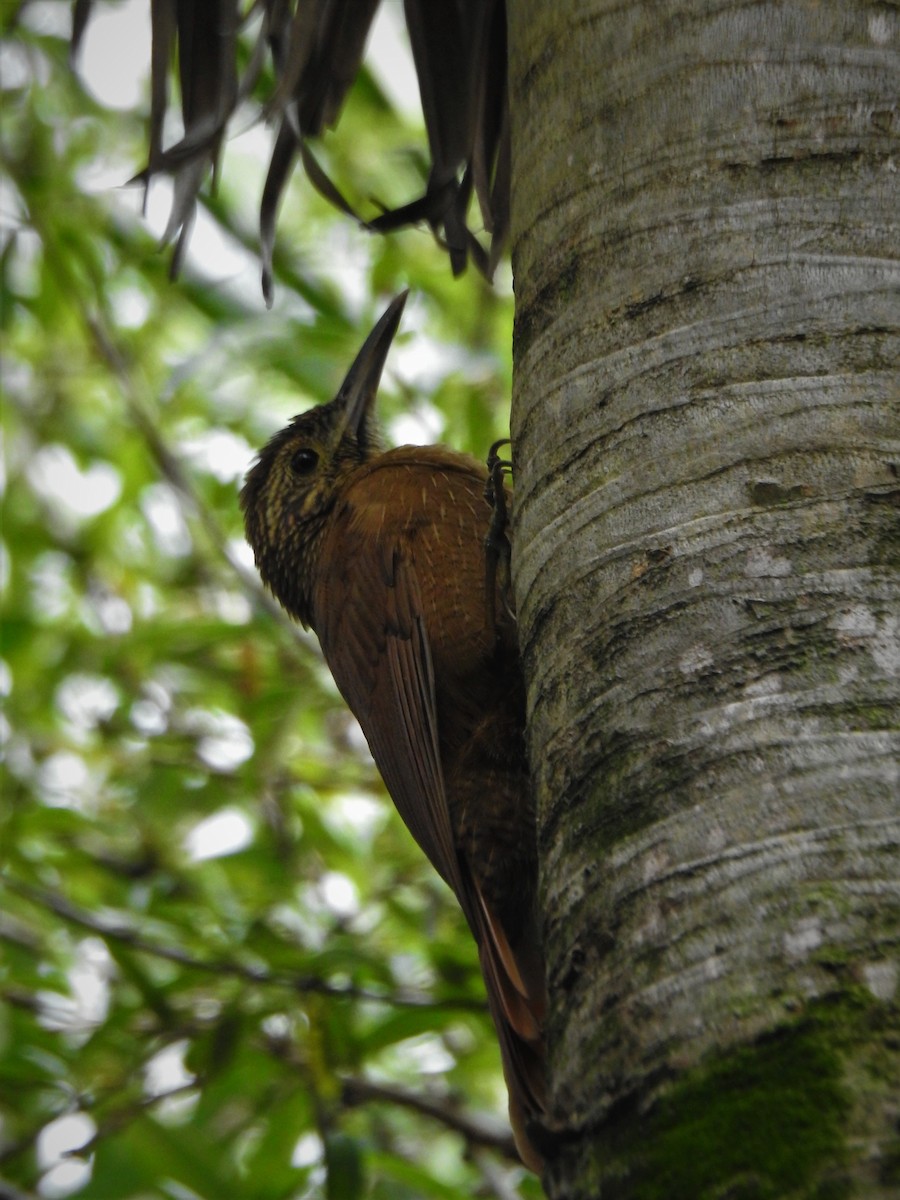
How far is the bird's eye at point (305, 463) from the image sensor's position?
13.0 feet

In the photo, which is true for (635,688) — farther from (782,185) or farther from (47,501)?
(47,501)

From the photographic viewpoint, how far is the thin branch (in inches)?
125

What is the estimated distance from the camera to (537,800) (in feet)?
5.27

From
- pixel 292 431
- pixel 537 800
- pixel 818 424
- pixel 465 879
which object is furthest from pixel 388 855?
pixel 818 424

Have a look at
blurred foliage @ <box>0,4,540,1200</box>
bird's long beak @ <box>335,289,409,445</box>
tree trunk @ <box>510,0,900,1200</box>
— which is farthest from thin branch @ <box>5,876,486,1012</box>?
tree trunk @ <box>510,0,900,1200</box>

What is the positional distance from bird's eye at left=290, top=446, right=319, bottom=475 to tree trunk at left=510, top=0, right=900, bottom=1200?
1972 mm

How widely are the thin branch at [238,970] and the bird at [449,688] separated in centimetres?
57

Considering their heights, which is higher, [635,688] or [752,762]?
[635,688]

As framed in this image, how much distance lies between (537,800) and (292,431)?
2.54m

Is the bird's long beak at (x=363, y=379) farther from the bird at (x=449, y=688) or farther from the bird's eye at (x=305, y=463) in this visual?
the bird at (x=449, y=688)

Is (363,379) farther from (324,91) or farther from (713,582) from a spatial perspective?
(713,582)

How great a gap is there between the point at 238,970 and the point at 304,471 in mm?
1418

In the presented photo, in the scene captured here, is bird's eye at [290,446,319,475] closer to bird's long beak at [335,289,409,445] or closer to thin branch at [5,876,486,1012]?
bird's long beak at [335,289,409,445]

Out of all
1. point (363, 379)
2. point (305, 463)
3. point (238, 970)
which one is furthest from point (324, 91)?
point (238, 970)
